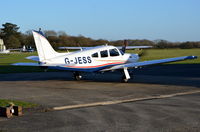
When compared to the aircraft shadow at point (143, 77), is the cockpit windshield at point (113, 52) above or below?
above

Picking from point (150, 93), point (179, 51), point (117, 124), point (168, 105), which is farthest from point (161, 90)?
point (179, 51)

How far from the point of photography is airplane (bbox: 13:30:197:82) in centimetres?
1761

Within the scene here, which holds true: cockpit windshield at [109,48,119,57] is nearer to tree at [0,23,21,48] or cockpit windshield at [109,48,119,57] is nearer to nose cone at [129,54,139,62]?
nose cone at [129,54,139,62]

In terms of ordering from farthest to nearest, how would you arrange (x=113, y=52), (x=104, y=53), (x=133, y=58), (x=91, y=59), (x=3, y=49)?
(x=3, y=49) → (x=133, y=58) → (x=113, y=52) → (x=104, y=53) → (x=91, y=59)

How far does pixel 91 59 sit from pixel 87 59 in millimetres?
265

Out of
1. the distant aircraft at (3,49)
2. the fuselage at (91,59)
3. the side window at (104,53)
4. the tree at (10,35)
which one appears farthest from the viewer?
the tree at (10,35)

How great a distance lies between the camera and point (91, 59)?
18.7 m

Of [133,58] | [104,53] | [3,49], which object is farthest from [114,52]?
[3,49]

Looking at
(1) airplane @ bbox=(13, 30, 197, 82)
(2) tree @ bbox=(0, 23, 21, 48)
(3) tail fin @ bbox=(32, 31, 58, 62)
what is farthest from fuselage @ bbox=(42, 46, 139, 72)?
(2) tree @ bbox=(0, 23, 21, 48)

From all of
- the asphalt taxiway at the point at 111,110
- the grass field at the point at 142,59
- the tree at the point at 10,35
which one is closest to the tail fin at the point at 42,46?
the asphalt taxiway at the point at 111,110

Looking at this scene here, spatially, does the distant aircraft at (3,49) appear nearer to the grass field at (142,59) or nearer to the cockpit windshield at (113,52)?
the grass field at (142,59)

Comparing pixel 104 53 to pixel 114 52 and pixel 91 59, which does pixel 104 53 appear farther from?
pixel 91 59

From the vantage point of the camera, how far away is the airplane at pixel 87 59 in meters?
17.6

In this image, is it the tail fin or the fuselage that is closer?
the tail fin
